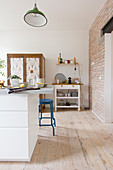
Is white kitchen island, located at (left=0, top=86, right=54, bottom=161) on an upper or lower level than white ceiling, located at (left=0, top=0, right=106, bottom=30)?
lower

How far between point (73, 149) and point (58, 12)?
341 centimetres

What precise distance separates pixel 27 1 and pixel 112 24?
6.69 feet

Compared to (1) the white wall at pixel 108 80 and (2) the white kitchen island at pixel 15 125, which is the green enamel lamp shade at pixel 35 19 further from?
(1) the white wall at pixel 108 80

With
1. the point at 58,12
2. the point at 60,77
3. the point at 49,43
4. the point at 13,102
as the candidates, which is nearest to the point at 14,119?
the point at 13,102

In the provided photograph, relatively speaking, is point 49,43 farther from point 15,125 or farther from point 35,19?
point 15,125

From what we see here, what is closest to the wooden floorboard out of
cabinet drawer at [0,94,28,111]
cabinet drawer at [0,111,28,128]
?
cabinet drawer at [0,111,28,128]

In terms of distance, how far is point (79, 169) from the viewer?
5.17 ft

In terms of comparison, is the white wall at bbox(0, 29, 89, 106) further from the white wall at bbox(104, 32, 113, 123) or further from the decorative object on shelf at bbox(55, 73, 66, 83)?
the white wall at bbox(104, 32, 113, 123)

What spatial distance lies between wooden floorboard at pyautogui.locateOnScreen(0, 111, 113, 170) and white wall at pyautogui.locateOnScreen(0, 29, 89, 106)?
276 cm

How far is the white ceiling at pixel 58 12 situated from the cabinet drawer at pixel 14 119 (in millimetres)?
2747

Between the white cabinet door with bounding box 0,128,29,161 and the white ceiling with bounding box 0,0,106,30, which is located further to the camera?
the white ceiling with bounding box 0,0,106,30

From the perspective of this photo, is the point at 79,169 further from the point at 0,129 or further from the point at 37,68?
the point at 37,68

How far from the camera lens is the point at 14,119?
1.64m

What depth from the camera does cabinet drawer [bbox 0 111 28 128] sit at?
5.37 feet
